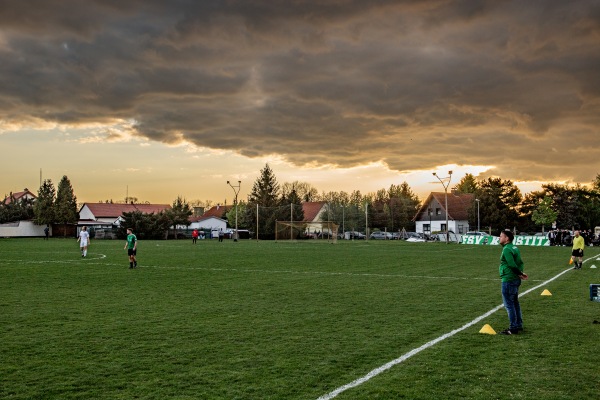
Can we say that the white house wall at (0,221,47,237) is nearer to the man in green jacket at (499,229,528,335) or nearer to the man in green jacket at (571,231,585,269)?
the man in green jacket at (571,231,585,269)

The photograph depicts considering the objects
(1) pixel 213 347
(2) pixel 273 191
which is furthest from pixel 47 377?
(2) pixel 273 191

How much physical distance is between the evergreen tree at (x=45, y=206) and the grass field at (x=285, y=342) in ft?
267

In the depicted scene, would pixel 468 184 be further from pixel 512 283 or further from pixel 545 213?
pixel 512 283

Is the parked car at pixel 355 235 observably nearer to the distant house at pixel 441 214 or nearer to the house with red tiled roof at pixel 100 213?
the distant house at pixel 441 214

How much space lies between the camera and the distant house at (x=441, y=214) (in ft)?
352

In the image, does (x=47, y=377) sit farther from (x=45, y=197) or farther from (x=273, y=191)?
(x=273, y=191)

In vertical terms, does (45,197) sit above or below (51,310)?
above

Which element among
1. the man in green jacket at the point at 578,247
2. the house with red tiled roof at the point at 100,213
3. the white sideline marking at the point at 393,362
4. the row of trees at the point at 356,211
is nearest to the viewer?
the white sideline marking at the point at 393,362

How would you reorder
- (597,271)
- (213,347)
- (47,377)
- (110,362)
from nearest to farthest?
(47,377)
(110,362)
(213,347)
(597,271)

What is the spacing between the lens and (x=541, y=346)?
9258mm

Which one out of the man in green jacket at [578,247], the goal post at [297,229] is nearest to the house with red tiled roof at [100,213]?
the goal post at [297,229]

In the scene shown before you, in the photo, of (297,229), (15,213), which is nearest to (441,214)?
(297,229)

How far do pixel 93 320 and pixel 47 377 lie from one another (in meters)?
4.48

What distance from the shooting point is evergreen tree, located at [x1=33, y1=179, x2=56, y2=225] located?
306 feet
